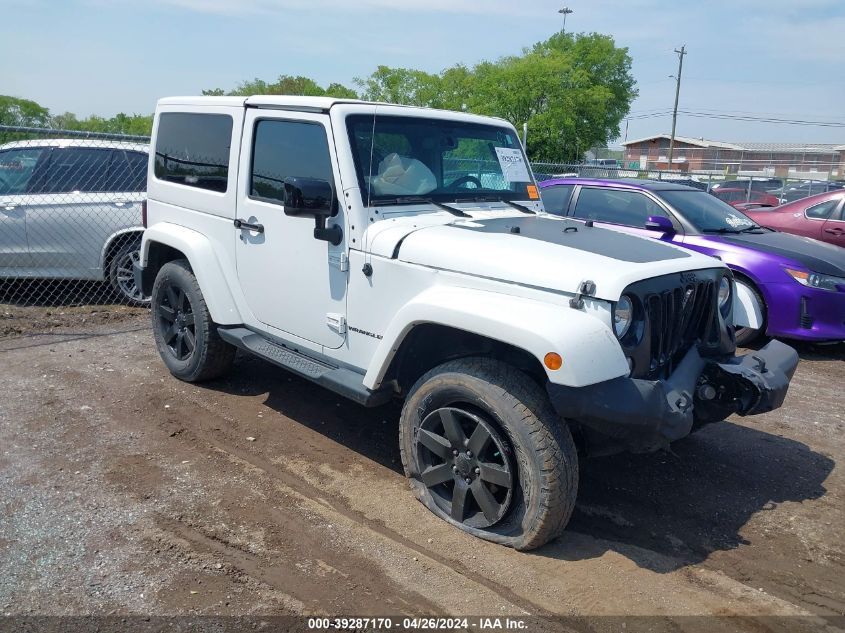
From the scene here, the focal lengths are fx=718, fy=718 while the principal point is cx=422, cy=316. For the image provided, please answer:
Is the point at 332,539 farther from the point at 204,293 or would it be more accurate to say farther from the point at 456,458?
the point at 204,293

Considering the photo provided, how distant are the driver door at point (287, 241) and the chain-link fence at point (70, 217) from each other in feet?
10.8

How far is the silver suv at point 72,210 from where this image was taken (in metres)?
7.26

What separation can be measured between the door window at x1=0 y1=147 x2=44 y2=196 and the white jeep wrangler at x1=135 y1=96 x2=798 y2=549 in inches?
115

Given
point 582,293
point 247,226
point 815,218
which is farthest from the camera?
point 815,218

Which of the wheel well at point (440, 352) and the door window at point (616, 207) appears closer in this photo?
the wheel well at point (440, 352)

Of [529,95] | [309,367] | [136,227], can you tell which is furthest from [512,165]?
[529,95]

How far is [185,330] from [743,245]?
17.5 ft

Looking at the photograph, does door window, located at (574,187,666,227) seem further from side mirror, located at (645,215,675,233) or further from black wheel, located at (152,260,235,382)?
black wheel, located at (152,260,235,382)

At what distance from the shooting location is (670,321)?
3.55 metres

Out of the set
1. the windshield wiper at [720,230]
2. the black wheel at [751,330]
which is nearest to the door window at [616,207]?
the windshield wiper at [720,230]

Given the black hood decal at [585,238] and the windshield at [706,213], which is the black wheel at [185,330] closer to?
the black hood decal at [585,238]

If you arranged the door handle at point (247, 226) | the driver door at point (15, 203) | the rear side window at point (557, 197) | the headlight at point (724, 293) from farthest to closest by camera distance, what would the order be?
the rear side window at point (557, 197) → the driver door at point (15, 203) → the door handle at point (247, 226) → the headlight at point (724, 293)

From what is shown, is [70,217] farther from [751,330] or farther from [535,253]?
[751,330]

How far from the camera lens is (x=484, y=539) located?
3539mm
